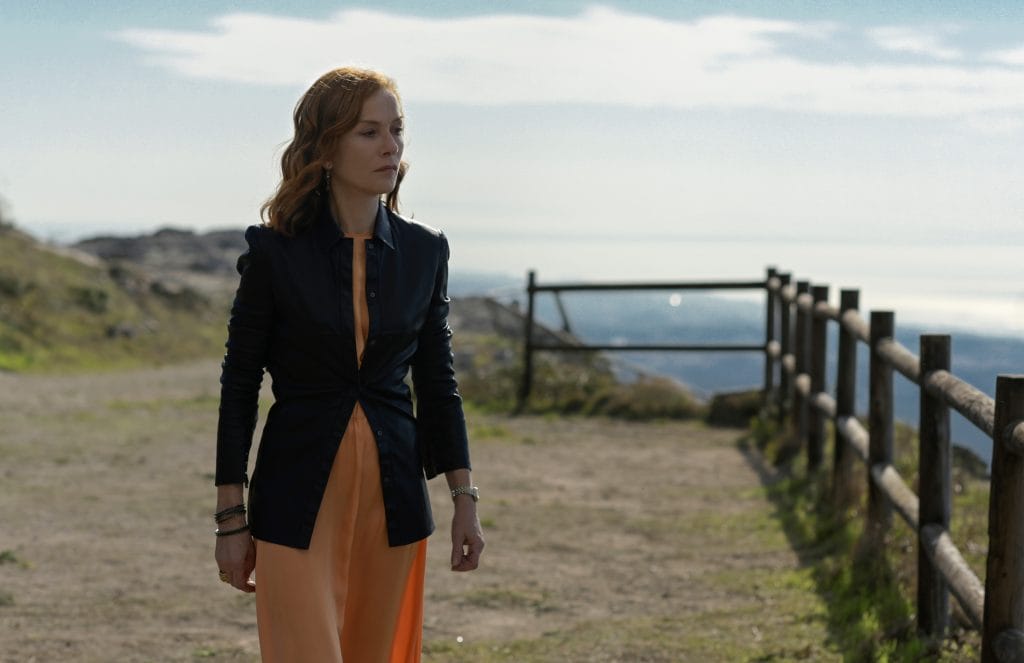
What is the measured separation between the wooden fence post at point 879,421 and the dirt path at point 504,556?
51 centimetres

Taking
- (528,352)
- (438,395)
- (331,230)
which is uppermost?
(331,230)

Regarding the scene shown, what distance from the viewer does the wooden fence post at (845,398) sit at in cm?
808

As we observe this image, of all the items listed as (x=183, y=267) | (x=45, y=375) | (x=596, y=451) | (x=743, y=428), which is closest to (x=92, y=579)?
(x=596, y=451)

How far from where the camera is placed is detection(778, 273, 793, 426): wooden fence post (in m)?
12.5

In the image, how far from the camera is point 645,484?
1054 cm

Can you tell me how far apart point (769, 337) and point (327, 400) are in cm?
1101

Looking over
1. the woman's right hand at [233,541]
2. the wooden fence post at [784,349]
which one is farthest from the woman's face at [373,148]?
the wooden fence post at [784,349]

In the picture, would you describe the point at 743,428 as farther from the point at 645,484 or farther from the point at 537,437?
the point at 645,484

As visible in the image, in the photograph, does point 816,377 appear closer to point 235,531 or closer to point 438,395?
point 438,395

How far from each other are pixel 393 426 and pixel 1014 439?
1.95 meters

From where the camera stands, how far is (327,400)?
304cm

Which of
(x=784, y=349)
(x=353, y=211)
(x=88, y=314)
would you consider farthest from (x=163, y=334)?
(x=353, y=211)

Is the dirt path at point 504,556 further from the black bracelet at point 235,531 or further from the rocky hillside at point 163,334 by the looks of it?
the black bracelet at point 235,531

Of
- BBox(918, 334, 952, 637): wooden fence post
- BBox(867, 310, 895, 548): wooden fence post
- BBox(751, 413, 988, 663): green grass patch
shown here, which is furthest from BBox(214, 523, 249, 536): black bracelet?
BBox(867, 310, 895, 548): wooden fence post
